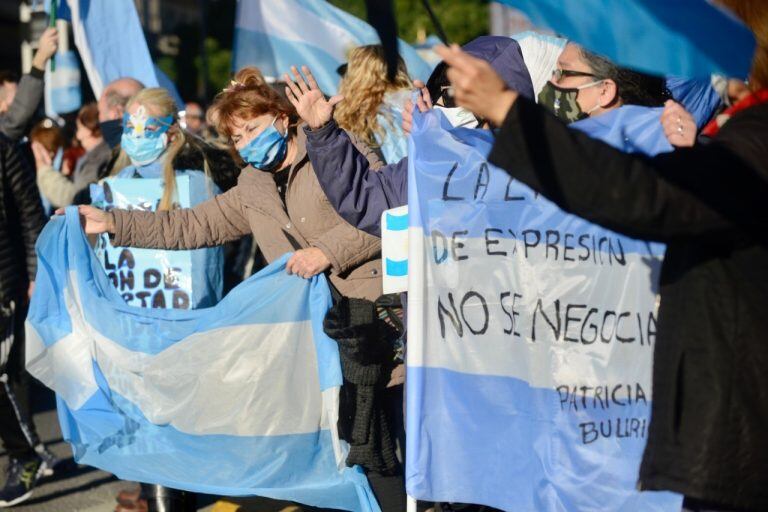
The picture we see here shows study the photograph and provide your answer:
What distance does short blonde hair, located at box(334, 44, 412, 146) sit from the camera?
5773 mm

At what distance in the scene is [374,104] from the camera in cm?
582

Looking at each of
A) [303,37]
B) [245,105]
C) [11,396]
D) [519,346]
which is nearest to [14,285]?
[11,396]

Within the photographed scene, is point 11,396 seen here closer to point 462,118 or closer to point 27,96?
point 27,96

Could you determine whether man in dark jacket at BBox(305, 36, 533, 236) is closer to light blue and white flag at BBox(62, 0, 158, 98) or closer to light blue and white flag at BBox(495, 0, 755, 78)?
light blue and white flag at BBox(495, 0, 755, 78)

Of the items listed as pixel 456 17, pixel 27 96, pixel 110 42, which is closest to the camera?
pixel 27 96

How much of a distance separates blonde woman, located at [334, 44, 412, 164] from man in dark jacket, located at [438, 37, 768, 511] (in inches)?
128

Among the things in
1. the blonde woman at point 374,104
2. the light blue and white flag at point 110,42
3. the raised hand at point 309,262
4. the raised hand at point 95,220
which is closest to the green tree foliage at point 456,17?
the light blue and white flag at point 110,42

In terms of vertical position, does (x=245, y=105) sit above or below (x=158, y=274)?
above

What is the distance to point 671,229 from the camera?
2.40m

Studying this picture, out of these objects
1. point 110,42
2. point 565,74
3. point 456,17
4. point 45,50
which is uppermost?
point 456,17

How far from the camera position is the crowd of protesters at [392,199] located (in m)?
2.39

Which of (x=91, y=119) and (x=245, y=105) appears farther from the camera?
(x=91, y=119)

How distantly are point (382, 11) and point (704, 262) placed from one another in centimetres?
102

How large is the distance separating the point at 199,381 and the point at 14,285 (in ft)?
6.60
